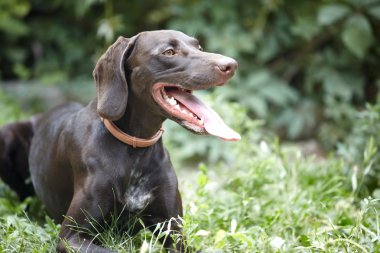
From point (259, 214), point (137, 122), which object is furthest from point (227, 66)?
point (259, 214)

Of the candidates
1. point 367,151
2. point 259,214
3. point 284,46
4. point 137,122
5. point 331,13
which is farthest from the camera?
point 284,46

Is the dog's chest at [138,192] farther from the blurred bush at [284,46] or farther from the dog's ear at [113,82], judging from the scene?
the blurred bush at [284,46]

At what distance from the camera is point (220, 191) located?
185 inches

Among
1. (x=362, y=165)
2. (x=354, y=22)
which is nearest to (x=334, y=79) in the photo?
(x=354, y=22)

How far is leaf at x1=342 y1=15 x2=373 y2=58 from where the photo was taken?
708 centimetres

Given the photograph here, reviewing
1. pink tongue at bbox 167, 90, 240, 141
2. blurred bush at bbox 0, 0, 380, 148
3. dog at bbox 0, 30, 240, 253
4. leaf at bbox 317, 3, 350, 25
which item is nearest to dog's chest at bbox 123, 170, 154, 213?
dog at bbox 0, 30, 240, 253

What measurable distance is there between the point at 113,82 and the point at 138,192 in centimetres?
63

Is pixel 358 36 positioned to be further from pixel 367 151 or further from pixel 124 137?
pixel 124 137

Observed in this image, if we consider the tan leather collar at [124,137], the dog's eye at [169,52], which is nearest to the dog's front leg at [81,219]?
the tan leather collar at [124,137]

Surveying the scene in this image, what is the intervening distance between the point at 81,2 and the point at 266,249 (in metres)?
5.57

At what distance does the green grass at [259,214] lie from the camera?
321 centimetres

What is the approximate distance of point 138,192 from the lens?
326 cm

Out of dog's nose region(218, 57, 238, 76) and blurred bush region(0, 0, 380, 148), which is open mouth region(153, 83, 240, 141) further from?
blurred bush region(0, 0, 380, 148)

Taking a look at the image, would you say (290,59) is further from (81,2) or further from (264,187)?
(264,187)
